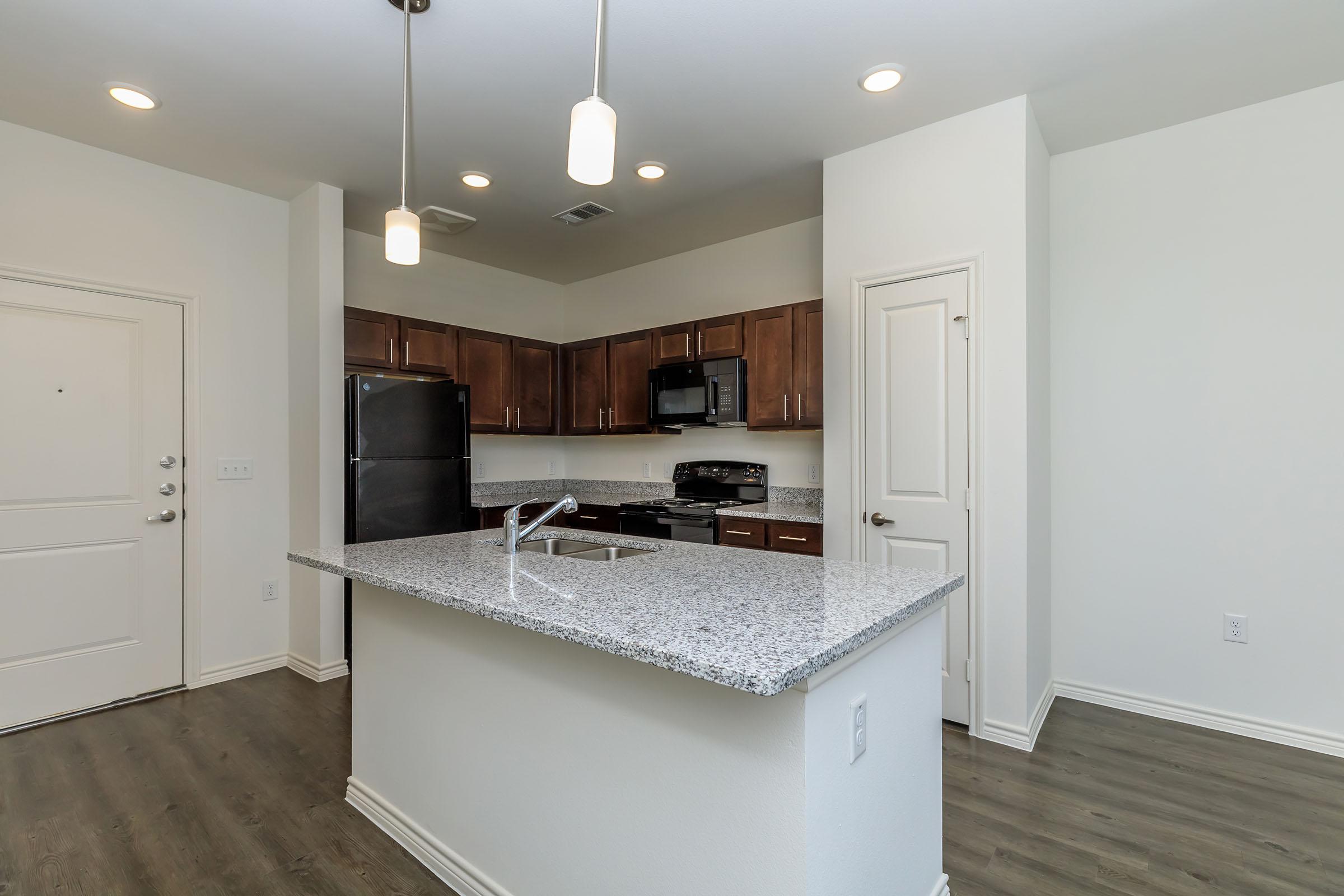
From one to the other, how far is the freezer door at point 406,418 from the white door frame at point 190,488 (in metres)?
0.74

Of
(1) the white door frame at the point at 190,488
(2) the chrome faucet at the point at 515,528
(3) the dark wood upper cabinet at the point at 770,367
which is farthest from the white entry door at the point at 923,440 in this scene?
(1) the white door frame at the point at 190,488

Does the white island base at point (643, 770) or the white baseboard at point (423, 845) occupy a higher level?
the white island base at point (643, 770)

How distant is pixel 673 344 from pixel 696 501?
3.35 feet

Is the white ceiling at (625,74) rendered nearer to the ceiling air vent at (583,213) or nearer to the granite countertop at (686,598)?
the ceiling air vent at (583,213)

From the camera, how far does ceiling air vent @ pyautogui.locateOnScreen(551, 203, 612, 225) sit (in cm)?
377

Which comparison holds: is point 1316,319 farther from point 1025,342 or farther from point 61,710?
point 61,710

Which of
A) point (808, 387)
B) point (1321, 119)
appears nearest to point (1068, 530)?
point (808, 387)

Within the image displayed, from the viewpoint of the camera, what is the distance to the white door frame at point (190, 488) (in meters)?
3.38

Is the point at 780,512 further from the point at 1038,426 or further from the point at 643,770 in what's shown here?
the point at 643,770

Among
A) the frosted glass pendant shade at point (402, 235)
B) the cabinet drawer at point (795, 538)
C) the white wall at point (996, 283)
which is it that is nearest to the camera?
the frosted glass pendant shade at point (402, 235)

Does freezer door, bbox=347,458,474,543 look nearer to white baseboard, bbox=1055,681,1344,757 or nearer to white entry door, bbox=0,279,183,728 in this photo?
white entry door, bbox=0,279,183,728

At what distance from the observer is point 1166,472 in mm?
2930

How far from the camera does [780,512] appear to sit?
3.61 m

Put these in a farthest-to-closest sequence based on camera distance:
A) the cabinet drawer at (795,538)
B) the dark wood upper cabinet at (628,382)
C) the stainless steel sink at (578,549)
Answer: the dark wood upper cabinet at (628,382), the cabinet drawer at (795,538), the stainless steel sink at (578,549)
